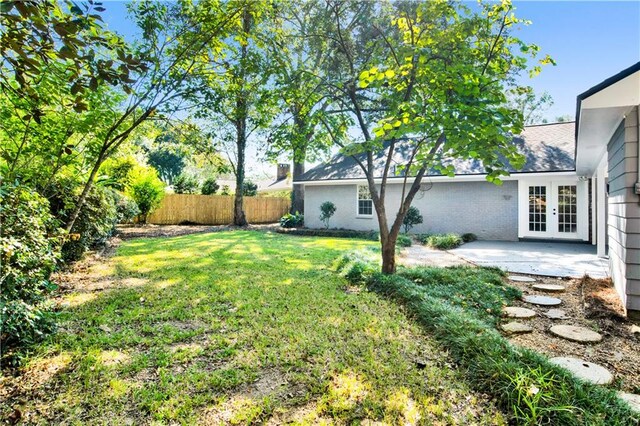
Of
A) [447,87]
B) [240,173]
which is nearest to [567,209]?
[447,87]

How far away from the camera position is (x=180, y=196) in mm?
19281

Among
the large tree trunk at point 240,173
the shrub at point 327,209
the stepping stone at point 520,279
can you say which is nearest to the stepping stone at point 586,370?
the stepping stone at point 520,279

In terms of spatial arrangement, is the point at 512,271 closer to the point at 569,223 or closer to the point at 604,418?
the point at 604,418

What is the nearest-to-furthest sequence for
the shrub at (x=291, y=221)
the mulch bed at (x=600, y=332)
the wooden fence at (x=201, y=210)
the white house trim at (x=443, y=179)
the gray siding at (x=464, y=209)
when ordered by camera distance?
the mulch bed at (x=600, y=332)
the white house trim at (x=443, y=179)
the gray siding at (x=464, y=209)
the shrub at (x=291, y=221)
the wooden fence at (x=201, y=210)

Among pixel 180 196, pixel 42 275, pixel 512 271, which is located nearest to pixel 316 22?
pixel 512 271

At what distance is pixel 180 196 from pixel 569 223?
18573 millimetres

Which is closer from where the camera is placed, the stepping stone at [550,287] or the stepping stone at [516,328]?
the stepping stone at [516,328]

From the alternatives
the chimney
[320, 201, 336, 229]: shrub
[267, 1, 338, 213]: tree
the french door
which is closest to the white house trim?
the french door

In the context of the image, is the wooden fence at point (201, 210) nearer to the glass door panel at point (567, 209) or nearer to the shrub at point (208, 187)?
the shrub at point (208, 187)

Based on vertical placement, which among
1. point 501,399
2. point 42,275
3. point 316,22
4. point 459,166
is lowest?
point 501,399

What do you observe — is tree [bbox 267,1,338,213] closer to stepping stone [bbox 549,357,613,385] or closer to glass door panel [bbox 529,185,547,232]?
stepping stone [bbox 549,357,613,385]

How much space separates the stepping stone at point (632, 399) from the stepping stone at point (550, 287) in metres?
3.32

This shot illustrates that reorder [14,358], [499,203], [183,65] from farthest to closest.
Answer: [499,203] < [183,65] < [14,358]

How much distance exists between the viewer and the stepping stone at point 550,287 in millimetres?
5527
